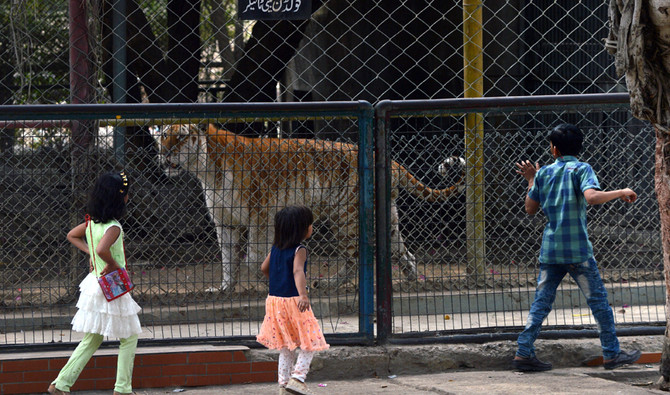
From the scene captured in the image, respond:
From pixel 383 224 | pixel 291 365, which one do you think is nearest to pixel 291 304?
pixel 291 365

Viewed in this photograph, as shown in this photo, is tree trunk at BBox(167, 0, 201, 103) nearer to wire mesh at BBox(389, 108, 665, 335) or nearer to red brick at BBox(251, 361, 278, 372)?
wire mesh at BBox(389, 108, 665, 335)

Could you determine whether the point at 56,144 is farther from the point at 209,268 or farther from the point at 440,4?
the point at 440,4

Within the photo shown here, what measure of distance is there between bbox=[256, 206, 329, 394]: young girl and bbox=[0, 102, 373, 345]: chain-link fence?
73 centimetres

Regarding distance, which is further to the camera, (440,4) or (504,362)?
(440,4)

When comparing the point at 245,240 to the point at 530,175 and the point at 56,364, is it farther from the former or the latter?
the point at 530,175

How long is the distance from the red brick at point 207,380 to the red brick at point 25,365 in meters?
0.83

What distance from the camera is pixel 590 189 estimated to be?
4969 millimetres

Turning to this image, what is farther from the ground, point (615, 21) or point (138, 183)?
point (615, 21)

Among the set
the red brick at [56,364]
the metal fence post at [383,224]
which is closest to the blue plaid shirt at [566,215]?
the metal fence post at [383,224]

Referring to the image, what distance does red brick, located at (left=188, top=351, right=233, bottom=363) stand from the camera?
→ 201 inches

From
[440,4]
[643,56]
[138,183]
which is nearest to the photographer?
[643,56]

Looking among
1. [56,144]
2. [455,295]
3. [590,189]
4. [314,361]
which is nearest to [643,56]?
[590,189]

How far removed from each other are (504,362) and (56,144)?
3.22 m

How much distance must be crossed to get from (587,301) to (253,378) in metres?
2.09
